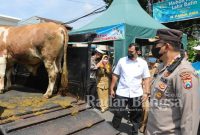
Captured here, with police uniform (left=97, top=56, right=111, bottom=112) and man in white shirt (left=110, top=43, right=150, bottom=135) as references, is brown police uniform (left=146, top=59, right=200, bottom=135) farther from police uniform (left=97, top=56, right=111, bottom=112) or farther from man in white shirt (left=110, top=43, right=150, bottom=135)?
police uniform (left=97, top=56, right=111, bottom=112)

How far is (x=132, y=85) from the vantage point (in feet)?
17.9

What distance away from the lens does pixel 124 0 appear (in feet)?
34.1

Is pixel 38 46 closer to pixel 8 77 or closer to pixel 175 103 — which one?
pixel 8 77

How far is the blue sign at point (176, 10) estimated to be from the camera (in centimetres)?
1445

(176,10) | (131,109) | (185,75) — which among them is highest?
(176,10)

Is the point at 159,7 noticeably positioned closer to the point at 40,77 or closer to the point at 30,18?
the point at 30,18

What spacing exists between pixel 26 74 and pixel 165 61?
336 centimetres

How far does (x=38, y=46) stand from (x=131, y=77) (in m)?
1.77

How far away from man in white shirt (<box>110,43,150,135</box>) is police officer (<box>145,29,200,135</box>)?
8.79 ft

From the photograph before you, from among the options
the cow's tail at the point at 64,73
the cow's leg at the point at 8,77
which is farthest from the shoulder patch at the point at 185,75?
the cow's leg at the point at 8,77

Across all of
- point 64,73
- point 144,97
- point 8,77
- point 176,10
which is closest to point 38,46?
point 64,73

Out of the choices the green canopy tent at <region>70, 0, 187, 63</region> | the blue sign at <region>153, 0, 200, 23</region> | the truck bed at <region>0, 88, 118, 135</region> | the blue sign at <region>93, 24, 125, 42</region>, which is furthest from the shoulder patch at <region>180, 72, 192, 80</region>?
the blue sign at <region>153, 0, 200, 23</region>

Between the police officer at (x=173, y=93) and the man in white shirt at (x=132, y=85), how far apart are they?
8.79 feet

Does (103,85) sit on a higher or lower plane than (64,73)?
lower
